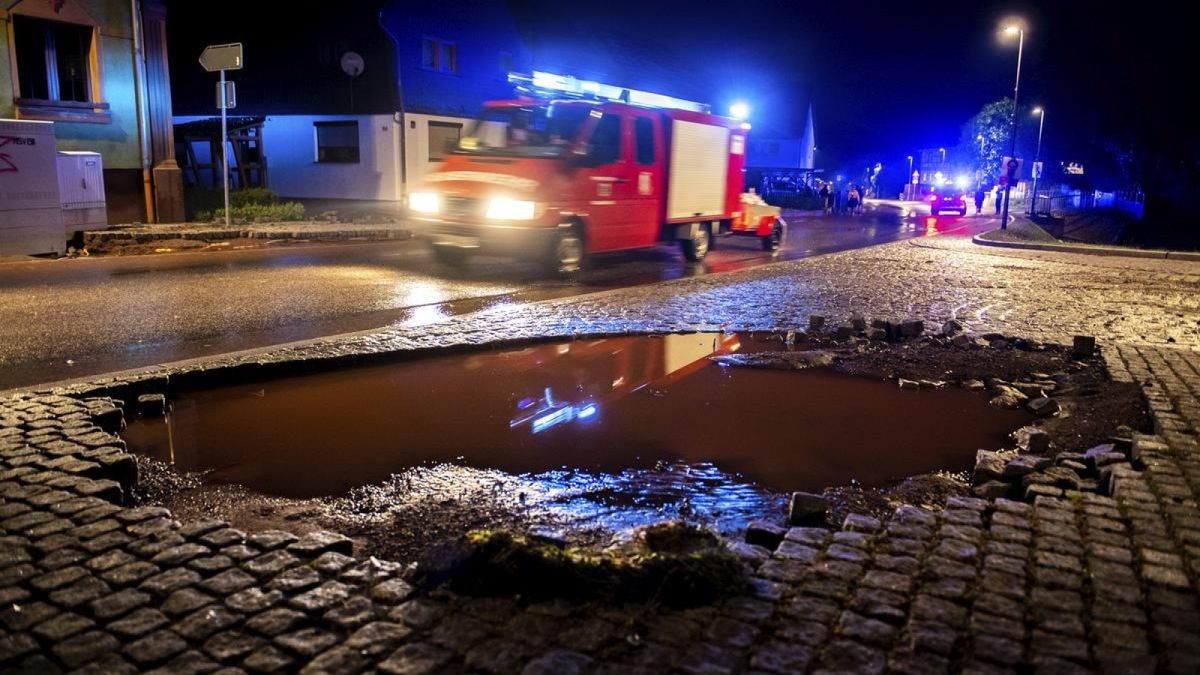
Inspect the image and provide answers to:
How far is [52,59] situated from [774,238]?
50.9 feet

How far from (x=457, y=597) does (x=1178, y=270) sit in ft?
63.2

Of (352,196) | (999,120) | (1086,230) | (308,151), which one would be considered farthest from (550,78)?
(999,120)

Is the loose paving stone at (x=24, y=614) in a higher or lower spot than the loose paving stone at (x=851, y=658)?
lower

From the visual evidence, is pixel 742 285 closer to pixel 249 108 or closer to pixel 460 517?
pixel 460 517

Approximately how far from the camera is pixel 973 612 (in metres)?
2.92

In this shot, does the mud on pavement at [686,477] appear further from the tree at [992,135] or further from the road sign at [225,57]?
the tree at [992,135]

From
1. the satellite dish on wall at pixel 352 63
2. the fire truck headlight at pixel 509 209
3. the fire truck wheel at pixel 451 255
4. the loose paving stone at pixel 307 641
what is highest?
the satellite dish on wall at pixel 352 63

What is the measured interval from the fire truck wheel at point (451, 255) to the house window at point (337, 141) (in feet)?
55.1

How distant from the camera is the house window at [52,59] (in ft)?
54.3

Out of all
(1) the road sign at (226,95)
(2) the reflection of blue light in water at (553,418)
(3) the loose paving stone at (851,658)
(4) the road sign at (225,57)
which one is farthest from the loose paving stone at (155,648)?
(1) the road sign at (226,95)

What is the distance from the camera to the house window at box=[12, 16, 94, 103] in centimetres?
1655

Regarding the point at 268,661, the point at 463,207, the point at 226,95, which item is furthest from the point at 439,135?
the point at 268,661

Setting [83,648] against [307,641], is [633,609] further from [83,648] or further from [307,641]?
[83,648]

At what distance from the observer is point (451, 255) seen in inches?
544
